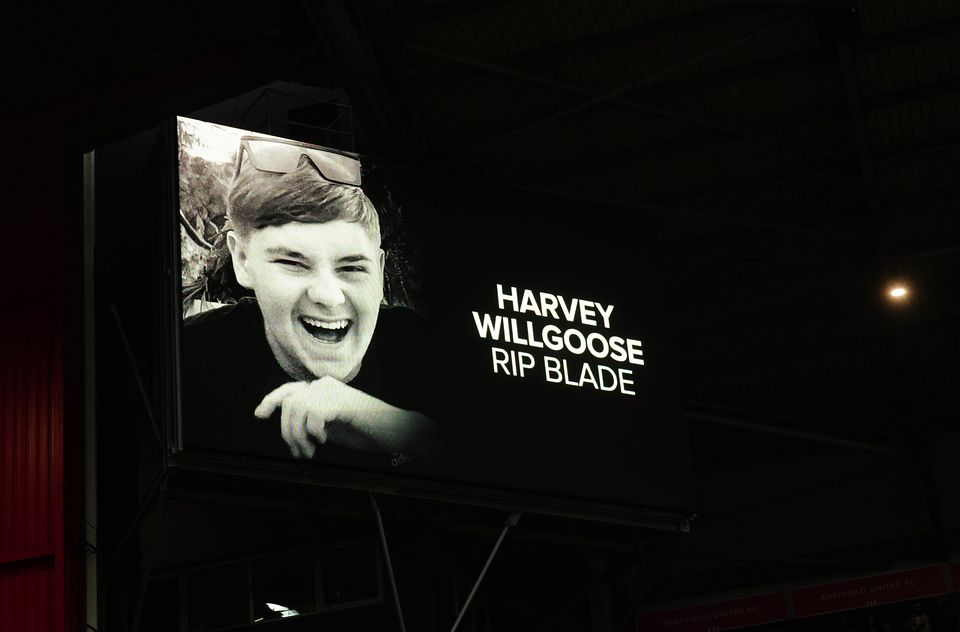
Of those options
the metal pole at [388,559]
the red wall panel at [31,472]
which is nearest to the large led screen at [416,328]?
the metal pole at [388,559]

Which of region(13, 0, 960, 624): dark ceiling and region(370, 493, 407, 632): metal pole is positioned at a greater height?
region(13, 0, 960, 624): dark ceiling

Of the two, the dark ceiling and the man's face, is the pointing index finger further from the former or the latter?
the dark ceiling

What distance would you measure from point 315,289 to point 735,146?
846 cm

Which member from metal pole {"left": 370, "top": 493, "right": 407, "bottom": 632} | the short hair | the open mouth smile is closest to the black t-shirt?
the open mouth smile

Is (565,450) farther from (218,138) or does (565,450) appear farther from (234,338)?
(218,138)

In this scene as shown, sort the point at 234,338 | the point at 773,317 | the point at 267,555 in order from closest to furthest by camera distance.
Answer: the point at 234,338 → the point at 267,555 → the point at 773,317

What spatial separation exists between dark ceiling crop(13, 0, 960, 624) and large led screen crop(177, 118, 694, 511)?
1.19 m

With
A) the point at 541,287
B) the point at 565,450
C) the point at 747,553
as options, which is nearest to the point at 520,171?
the point at 541,287

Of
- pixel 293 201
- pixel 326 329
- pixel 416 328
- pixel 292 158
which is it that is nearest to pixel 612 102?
pixel 416 328

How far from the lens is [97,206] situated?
70.6 feet

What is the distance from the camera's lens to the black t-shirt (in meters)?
17.0

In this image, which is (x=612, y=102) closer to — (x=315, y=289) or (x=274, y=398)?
(x=315, y=289)

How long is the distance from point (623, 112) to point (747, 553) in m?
10.9

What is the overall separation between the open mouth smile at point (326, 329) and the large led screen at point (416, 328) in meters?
0.02
